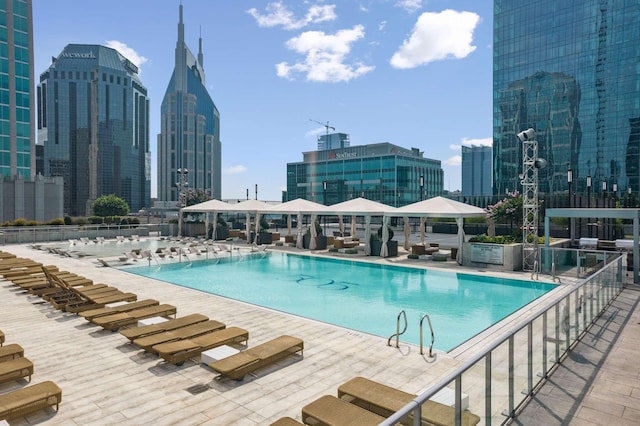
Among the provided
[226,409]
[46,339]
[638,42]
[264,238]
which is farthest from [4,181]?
[638,42]

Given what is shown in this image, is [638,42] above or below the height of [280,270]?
above

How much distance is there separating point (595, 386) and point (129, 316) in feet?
29.3

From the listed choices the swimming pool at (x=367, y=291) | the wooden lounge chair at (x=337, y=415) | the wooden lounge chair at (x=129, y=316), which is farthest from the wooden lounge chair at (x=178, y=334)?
the wooden lounge chair at (x=337, y=415)

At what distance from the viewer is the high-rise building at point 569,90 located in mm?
69188

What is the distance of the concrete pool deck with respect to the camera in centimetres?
538

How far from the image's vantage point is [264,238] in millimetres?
29234

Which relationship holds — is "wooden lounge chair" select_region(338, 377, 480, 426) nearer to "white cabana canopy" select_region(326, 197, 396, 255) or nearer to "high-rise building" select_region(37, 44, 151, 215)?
"white cabana canopy" select_region(326, 197, 396, 255)

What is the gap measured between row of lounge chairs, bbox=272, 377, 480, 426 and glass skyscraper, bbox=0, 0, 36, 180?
2555 inches

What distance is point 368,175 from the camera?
3319 inches

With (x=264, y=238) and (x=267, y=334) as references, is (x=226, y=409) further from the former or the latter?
(x=264, y=238)

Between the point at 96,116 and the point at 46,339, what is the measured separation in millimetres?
160623

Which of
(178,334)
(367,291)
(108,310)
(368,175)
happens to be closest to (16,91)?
(368,175)

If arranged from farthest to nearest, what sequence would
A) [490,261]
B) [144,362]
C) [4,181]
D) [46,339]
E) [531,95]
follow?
[531,95], [4,181], [490,261], [46,339], [144,362]

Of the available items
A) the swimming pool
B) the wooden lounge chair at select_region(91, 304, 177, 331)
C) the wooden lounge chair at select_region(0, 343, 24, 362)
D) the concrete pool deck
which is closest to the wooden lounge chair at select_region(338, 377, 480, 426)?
the concrete pool deck
